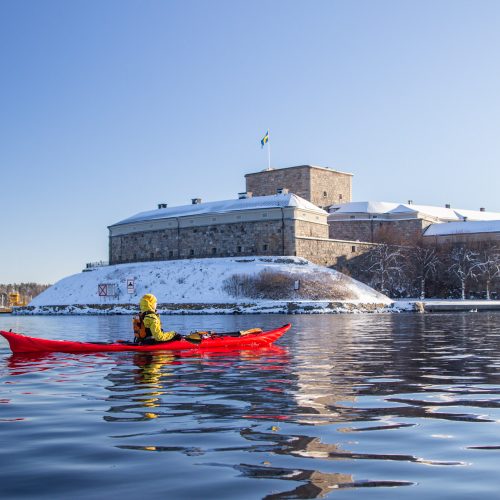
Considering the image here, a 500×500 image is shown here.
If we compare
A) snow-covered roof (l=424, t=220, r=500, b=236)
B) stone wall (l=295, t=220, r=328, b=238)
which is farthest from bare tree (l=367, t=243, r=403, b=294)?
snow-covered roof (l=424, t=220, r=500, b=236)

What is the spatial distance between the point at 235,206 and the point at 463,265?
24262 millimetres

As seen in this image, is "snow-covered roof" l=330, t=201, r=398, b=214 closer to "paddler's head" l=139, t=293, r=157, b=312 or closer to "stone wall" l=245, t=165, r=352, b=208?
"stone wall" l=245, t=165, r=352, b=208

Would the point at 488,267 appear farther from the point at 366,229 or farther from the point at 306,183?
the point at 306,183

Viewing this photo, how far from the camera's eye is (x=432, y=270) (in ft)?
252

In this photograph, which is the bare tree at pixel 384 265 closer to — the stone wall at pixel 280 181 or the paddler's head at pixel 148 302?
the stone wall at pixel 280 181

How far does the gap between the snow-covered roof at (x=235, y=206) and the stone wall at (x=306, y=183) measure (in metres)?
10.6

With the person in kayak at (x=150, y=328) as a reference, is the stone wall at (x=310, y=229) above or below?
above

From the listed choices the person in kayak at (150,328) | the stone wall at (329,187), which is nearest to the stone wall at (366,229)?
the stone wall at (329,187)

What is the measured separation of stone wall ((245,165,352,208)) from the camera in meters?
88.4

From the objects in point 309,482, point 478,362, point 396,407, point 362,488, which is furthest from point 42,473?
point 478,362

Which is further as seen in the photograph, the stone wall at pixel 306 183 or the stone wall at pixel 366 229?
the stone wall at pixel 306 183

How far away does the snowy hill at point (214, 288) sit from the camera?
202 feet

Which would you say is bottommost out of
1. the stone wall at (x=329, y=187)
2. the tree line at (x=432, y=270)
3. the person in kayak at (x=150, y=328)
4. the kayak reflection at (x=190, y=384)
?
the kayak reflection at (x=190, y=384)

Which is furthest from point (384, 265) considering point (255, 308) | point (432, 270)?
point (255, 308)
